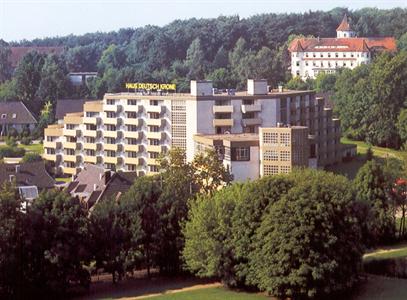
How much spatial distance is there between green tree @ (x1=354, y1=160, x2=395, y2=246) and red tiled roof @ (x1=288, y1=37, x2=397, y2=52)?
59625 mm

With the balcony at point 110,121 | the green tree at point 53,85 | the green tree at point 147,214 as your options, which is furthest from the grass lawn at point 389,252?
the green tree at point 53,85

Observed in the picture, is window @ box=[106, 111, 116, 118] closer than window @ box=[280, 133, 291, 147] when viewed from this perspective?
No

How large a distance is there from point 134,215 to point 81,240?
2.45m

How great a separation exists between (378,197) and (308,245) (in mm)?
9750

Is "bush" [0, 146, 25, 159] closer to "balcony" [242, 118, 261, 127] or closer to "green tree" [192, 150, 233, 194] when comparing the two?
"balcony" [242, 118, 261, 127]

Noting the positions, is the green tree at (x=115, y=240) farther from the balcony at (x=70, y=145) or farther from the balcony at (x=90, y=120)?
the balcony at (x=70, y=145)

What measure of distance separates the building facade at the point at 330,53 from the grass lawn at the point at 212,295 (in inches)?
2684

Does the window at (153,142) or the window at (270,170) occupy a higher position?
the window at (153,142)

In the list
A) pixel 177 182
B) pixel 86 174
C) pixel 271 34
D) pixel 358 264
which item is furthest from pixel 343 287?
pixel 271 34

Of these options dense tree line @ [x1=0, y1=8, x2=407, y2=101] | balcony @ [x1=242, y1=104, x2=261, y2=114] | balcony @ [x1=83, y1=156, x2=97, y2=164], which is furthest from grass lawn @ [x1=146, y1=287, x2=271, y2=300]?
dense tree line @ [x1=0, y1=8, x2=407, y2=101]

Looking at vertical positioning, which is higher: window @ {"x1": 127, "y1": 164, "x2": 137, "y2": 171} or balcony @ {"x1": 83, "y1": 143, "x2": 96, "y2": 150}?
balcony @ {"x1": 83, "y1": 143, "x2": 96, "y2": 150}

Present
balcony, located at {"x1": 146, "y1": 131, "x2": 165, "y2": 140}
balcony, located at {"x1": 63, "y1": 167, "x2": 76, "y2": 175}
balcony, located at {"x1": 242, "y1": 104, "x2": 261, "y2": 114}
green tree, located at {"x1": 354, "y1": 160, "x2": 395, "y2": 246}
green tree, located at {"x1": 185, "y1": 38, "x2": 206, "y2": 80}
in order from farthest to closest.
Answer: green tree, located at {"x1": 185, "y1": 38, "x2": 206, "y2": 80}
balcony, located at {"x1": 63, "y1": 167, "x2": 76, "y2": 175}
balcony, located at {"x1": 146, "y1": 131, "x2": 165, "y2": 140}
balcony, located at {"x1": 242, "y1": 104, "x2": 261, "y2": 114}
green tree, located at {"x1": 354, "y1": 160, "x2": 395, "y2": 246}

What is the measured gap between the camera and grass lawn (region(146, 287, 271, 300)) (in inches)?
1289

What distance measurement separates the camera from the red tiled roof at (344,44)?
100938mm
